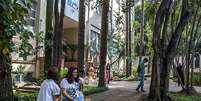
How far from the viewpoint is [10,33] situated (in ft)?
31.4

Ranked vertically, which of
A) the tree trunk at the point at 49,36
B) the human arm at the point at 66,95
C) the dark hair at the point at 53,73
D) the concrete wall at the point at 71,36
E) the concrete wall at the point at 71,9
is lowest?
the human arm at the point at 66,95

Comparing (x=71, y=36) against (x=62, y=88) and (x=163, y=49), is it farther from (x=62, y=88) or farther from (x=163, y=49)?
(x=62, y=88)

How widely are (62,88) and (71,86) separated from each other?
246 mm

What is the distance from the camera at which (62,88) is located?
32.1 feet

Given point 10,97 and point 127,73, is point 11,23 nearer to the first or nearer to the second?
point 10,97

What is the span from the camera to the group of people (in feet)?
28.0

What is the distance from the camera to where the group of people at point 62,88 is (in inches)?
336

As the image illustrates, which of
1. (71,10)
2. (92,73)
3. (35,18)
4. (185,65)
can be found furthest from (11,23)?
(71,10)

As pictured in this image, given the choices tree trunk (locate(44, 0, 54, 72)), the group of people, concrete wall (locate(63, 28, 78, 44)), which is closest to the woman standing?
the group of people

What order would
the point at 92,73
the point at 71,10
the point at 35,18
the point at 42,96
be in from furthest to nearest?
the point at 71,10 → the point at 92,73 → the point at 35,18 → the point at 42,96

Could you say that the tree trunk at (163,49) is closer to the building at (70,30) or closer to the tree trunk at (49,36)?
the tree trunk at (49,36)

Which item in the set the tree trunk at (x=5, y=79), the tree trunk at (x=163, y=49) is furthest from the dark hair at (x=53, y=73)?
the tree trunk at (x=163, y=49)

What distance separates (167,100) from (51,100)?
9360mm

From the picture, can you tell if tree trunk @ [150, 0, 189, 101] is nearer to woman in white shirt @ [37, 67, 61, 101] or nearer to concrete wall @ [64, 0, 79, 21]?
woman in white shirt @ [37, 67, 61, 101]
